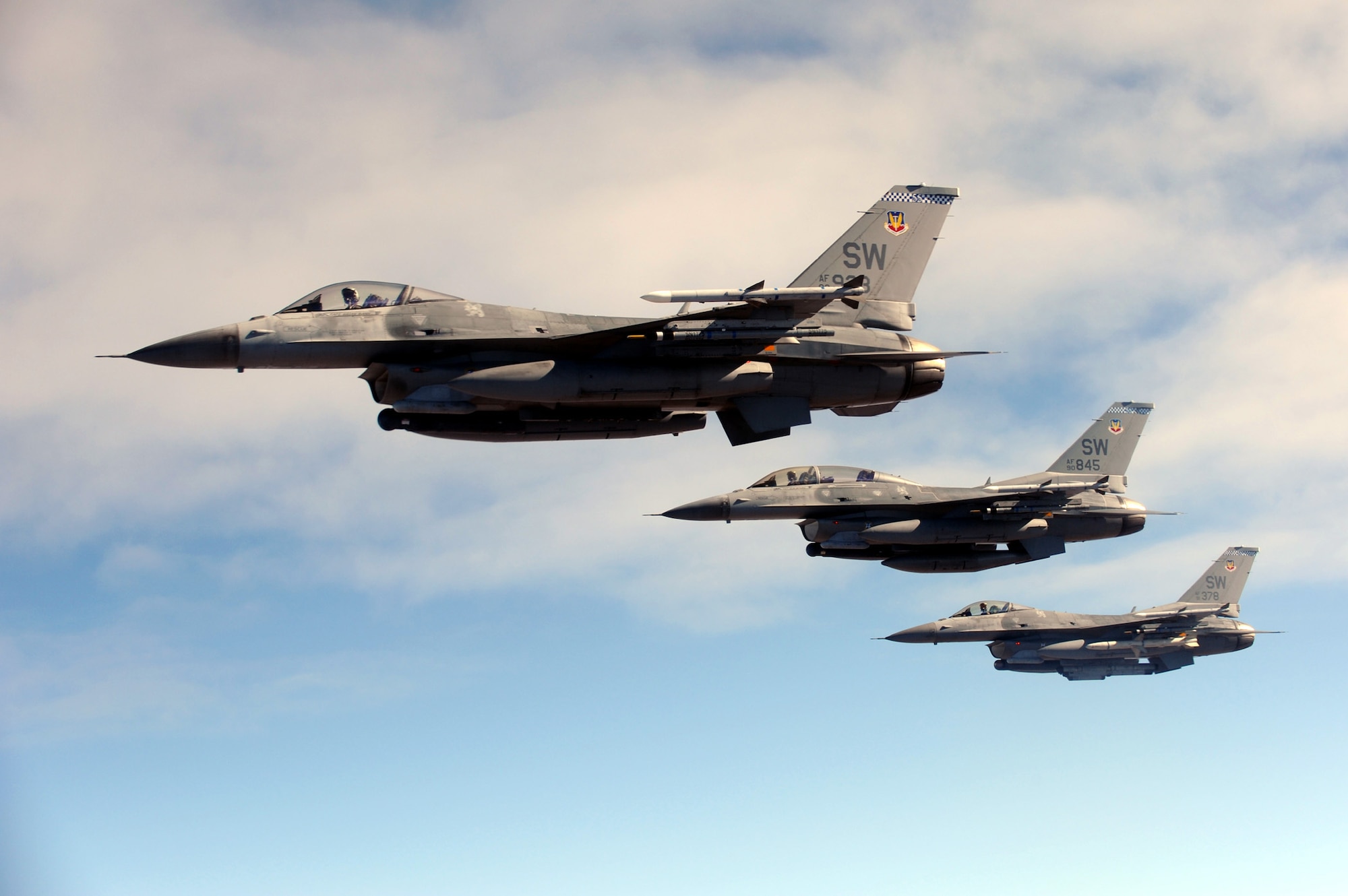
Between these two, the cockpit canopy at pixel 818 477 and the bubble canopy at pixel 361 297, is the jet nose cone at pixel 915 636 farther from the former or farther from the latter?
the bubble canopy at pixel 361 297

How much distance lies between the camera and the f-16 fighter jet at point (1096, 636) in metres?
59.6

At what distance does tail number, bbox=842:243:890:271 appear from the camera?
33.0 metres

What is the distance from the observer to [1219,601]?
7144cm

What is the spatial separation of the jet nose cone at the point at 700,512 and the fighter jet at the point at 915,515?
0.07 feet

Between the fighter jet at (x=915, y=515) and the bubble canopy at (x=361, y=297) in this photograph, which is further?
the fighter jet at (x=915, y=515)

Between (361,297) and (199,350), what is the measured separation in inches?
138

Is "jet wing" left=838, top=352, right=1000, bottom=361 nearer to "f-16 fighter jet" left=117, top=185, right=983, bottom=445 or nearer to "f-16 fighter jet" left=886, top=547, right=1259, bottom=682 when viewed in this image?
"f-16 fighter jet" left=117, top=185, right=983, bottom=445

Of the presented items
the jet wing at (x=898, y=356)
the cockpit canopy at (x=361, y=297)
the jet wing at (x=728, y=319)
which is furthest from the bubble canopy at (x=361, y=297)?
the jet wing at (x=898, y=356)

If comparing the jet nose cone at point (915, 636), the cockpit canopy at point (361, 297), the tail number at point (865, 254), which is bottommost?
the jet nose cone at point (915, 636)

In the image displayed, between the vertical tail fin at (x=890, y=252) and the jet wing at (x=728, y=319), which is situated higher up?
the vertical tail fin at (x=890, y=252)

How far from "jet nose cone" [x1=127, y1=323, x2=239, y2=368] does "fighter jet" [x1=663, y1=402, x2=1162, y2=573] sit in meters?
19.7

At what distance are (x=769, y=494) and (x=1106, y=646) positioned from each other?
28611mm

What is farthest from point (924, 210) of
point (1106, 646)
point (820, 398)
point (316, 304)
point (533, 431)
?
point (1106, 646)

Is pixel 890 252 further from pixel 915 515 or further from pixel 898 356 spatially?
pixel 915 515
